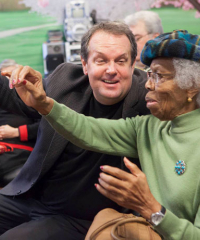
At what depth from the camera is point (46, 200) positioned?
6.48 ft

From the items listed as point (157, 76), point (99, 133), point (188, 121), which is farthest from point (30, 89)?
point (188, 121)

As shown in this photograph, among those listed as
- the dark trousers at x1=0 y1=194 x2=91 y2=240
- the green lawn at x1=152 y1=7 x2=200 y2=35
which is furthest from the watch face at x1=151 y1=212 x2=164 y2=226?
the green lawn at x1=152 y1=7 x2=200 y2=35

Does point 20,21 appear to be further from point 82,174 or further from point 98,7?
point 82,174

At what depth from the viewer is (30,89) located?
1416mm

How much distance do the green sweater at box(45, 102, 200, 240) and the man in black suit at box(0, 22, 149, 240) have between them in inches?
7.2

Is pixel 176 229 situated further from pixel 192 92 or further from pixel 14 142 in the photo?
pixel 14 142

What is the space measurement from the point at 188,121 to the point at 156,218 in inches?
16.3

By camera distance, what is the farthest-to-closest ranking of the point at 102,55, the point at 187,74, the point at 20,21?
the point at 20,21
the point at 102,55
the point at 187,74

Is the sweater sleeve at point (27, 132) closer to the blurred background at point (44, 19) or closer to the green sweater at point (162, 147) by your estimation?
the green sweater at point (162, 147)

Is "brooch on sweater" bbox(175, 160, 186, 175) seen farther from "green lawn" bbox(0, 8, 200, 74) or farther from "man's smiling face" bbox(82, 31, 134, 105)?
"green lawn" bbox(0, 8, 200, 74)

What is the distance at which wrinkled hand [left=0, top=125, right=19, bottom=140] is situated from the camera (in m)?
2.97

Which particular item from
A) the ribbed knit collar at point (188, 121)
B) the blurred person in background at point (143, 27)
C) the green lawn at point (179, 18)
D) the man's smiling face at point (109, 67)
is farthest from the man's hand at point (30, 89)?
the green lawn at point (179, 18)

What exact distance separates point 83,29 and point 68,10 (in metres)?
0.50

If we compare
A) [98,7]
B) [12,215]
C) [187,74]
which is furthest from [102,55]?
[98,7]
